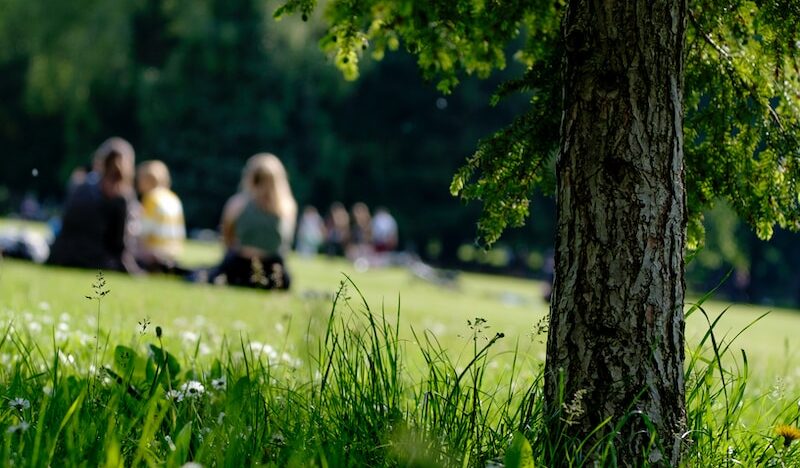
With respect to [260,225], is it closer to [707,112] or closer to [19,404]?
[707,112]

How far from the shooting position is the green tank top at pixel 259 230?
12.4 meters

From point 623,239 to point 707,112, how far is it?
98cm

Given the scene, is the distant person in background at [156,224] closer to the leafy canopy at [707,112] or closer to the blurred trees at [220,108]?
the leafy canopy at [707,112]

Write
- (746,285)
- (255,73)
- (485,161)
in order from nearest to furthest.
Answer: (485,161), (255,73), (746,285)

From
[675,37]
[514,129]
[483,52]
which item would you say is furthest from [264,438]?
[483,52]

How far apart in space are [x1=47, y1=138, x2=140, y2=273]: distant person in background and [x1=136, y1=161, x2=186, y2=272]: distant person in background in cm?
54

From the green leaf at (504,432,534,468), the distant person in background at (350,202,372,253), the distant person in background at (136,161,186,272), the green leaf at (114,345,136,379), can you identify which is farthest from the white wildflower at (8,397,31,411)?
the distant person in background at (350,202,372,253)

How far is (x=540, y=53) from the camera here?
3996 millimetres

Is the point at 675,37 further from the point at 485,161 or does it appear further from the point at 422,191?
the point at 422,191

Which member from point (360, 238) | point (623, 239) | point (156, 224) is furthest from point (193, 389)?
point (360, 238)

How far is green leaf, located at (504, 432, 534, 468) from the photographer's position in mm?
2471

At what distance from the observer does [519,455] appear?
2.48 m

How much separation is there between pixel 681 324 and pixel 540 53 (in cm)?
148

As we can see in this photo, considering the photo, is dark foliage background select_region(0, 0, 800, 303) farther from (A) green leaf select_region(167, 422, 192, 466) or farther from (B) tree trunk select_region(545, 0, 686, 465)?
(A) green leaf select_region(167, 422, 192, 466)
